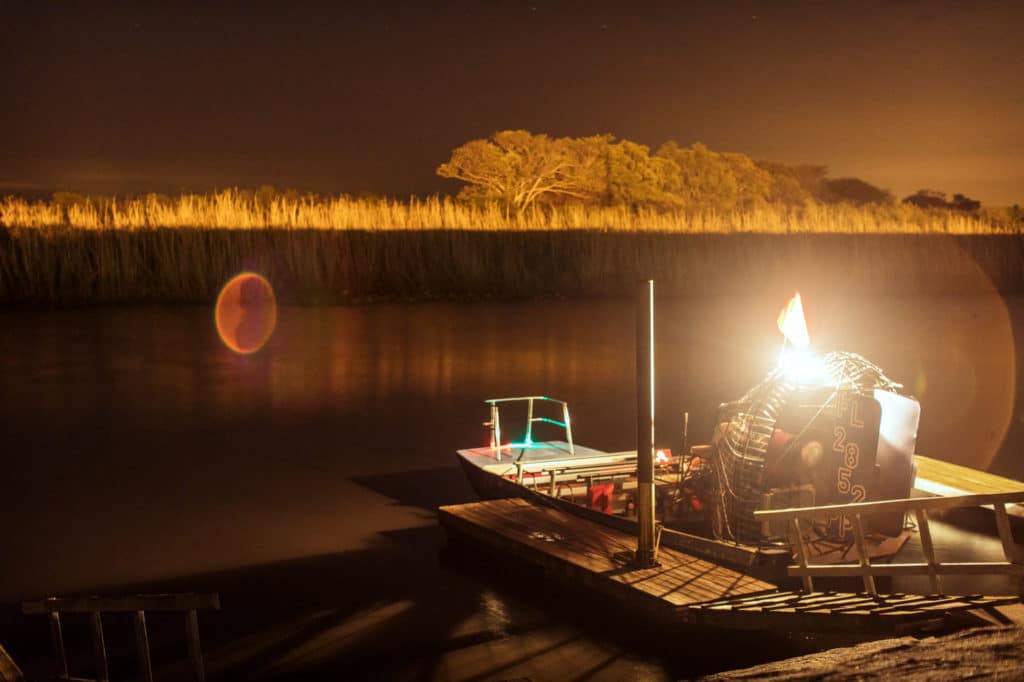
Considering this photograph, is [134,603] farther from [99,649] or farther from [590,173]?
[590,173]

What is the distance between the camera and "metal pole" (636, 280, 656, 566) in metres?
7.70

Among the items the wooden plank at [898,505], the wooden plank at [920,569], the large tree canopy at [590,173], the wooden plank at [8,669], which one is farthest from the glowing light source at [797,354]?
the large tree canopy at [590,173]

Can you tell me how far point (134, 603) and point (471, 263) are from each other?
27.3 metres

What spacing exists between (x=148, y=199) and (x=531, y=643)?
2502 cm

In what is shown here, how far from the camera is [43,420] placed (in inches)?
711

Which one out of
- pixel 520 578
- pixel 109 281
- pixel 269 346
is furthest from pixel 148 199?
pixel 520 578

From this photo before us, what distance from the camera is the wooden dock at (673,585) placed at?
678 centimetres

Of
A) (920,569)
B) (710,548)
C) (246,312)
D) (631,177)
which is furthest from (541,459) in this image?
(631,177)

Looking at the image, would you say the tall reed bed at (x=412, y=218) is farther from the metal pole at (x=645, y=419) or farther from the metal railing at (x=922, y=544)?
the metal railing at (x=922, y=544)

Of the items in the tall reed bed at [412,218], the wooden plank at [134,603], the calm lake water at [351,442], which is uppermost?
the tall reed bed at [412,218]

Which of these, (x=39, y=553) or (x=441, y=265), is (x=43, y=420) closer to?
(x=39, y=553)

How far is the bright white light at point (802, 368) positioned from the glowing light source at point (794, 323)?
0.38ft

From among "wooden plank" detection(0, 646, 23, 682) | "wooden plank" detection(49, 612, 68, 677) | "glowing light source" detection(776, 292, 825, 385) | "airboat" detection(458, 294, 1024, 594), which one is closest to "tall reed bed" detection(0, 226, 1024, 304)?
"airboat" detection(458, 294, 1024, 594)

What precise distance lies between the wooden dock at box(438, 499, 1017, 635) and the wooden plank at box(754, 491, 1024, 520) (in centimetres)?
52
